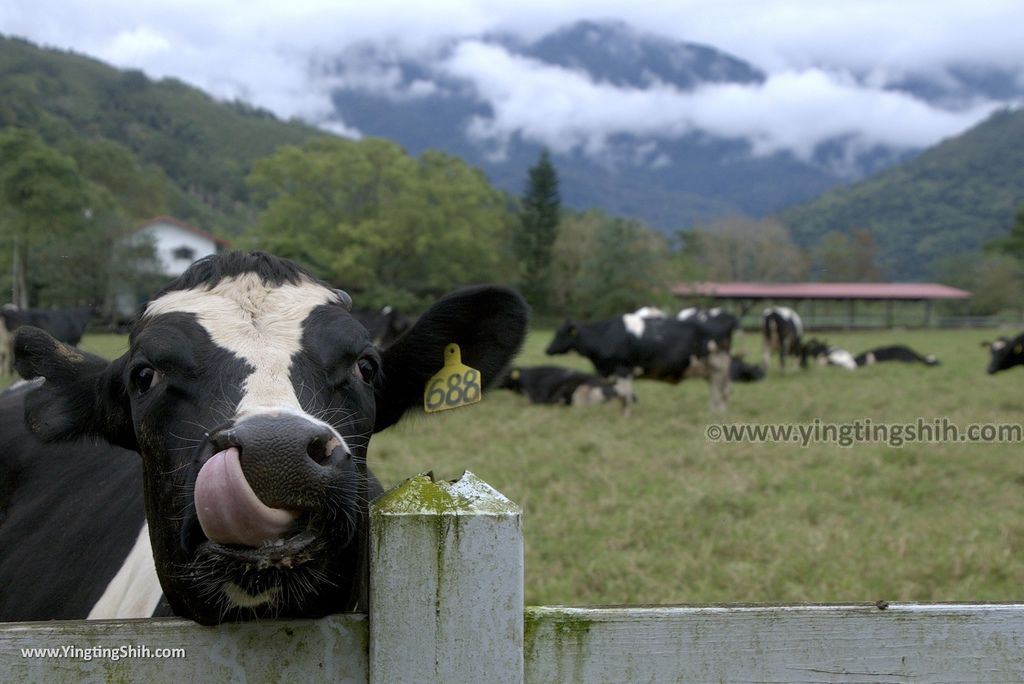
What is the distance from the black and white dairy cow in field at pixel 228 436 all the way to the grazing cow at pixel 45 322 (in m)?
18.1

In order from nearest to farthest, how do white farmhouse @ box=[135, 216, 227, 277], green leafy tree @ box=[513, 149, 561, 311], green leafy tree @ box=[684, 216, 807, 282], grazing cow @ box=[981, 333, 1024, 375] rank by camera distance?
grazing cow @ box=[981, 333, 1024, 375], white farmhouse @ box=[135, 216, 227, 277], green leafy tree @ box=[513, 149, 561, 311], green leafy tree @ box=[684, 216, 807, 282]

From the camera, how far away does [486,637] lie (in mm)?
1392

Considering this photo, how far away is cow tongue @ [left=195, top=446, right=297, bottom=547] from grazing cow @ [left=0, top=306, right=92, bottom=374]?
1975 cm

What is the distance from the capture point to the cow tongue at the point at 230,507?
1385 mm

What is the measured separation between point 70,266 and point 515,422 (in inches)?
1393

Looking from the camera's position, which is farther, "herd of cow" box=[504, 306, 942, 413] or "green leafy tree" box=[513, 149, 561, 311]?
"green leafy tree" box=[513, 149, 561, 311]

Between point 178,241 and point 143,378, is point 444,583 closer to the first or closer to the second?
point 143,378

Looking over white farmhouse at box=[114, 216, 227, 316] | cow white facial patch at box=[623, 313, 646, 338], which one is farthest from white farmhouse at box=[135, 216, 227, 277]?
cow white facial patch at box=[623, 313, 646, 338]

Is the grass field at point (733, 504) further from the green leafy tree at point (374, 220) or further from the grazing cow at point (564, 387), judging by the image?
the green leafy tree at point (374, 220)

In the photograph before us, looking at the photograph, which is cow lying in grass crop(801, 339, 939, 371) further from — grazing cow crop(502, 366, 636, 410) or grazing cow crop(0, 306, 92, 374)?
grazing cow crop(0, 306, 92, 374)

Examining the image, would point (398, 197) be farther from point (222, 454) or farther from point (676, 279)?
point (222, 454)

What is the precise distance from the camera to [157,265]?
44.3m

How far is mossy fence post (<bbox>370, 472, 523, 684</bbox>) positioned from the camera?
1.36 metres

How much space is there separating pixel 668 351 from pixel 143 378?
12.6 metres
